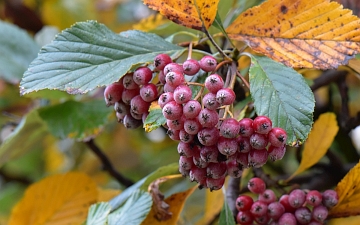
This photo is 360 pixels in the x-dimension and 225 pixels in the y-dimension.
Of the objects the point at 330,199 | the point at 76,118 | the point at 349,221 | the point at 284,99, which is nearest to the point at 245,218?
the point at 330,199

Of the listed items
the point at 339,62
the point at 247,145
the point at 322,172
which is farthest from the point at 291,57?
the point at 322,172

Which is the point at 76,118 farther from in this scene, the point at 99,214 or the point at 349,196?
the point at 349,196

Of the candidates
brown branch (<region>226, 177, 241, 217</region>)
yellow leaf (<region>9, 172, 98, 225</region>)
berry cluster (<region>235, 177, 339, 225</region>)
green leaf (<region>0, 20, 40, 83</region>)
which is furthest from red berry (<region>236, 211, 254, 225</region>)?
green leaf (<region>0, 20, 40, 83</region>)

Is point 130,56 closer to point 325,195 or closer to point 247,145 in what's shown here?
point 247,145

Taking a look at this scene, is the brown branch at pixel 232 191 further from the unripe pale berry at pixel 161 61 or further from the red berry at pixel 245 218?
the unripe pale berry at pixel 161 61

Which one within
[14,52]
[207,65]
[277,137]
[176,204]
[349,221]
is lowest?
[349,221]
